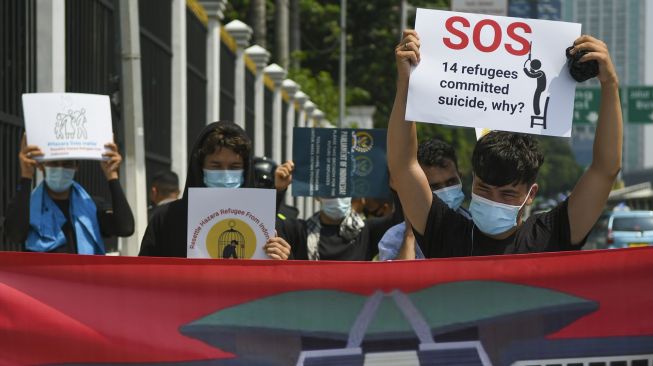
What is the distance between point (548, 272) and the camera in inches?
180

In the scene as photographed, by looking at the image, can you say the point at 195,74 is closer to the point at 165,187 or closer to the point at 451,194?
the point at 165,187

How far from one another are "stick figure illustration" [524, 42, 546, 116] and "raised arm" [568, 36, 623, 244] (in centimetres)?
15

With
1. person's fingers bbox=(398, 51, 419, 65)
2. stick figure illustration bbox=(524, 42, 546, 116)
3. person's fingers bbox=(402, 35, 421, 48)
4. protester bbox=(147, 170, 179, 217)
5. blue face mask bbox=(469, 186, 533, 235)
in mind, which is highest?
person's fingers bbox=(402, 35, 421, 48)

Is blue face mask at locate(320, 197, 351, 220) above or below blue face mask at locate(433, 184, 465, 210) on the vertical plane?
below

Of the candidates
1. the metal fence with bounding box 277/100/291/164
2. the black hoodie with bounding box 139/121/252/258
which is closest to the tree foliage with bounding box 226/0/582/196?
the metal fence with bounding box 277/100/291/164

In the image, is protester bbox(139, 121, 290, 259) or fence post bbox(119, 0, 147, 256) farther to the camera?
fence post bbox(119, 0, 147, 256)

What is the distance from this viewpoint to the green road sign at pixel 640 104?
53031 millimetres

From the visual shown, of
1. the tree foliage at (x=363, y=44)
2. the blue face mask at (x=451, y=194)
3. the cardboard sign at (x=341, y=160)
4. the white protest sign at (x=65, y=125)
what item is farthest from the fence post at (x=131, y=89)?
the tree foliage at (x=363, y=44)

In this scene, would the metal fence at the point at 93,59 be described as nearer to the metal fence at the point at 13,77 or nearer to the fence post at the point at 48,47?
the fence post at the point at 48,47

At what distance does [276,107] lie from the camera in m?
28.4

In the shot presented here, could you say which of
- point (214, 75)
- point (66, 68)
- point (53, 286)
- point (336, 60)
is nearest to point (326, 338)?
point (53, 286)

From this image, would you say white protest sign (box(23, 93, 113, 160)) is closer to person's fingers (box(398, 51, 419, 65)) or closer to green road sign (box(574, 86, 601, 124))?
person's fingers (box(398, 51, 419, 65))

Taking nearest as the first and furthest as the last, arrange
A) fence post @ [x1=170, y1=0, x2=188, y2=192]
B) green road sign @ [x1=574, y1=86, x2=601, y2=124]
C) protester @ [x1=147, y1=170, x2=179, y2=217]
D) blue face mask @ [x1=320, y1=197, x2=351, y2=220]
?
1. blue face mask @ [x1=320, y1=197, x2=351, y2=220]
2. protester @ [x1=147, y1=170, x2=179, y2=217]
3. fence post @ [x1=170, y1=0, x2=188, y2=192]
4. green road sign @ [x1=574, y1=86, x2=601, y2=124]

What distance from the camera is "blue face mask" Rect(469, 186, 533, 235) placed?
4680mm
